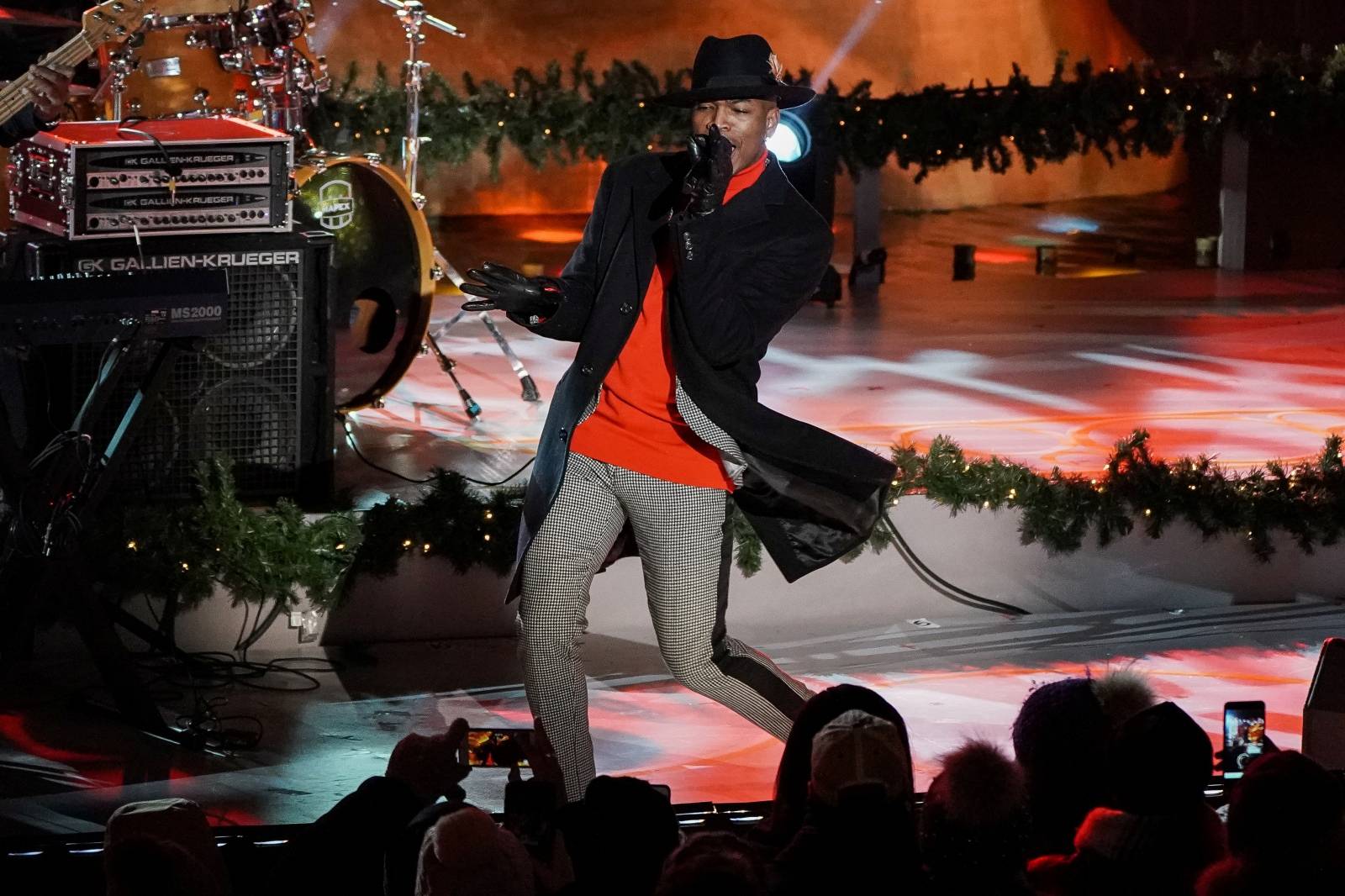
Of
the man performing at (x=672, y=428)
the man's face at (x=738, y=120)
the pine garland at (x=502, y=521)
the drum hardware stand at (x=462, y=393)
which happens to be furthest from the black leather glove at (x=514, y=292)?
the drum hardware stand at (x=462, y=393)

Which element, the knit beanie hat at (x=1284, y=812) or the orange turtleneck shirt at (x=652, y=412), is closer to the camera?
the knit beanie hat at (x=1284, y=812)

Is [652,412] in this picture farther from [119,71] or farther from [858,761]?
[119,71]

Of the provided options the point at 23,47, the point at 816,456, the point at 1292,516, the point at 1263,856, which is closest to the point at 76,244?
the point at 23,47

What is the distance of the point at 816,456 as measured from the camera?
13.6ft

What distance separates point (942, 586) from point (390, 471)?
205 cm

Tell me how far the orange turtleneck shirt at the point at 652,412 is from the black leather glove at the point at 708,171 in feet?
0.85

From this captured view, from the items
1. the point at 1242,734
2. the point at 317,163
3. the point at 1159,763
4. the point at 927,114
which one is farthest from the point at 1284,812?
the point at 927,114

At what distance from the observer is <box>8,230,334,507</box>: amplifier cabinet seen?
19.6ft

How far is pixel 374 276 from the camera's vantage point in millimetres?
7379

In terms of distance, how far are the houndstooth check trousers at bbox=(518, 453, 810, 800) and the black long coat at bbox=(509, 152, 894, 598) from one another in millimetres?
72

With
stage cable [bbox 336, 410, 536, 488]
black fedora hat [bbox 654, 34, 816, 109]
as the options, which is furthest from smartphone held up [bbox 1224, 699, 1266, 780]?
stage cable [bbox 336, 410, 536, 488]

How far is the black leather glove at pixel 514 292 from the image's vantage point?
401cm

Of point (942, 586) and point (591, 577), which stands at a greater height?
point (591, 577)

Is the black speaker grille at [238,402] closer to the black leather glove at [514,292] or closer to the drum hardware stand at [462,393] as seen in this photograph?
the drum hardware stand at [462,393]
